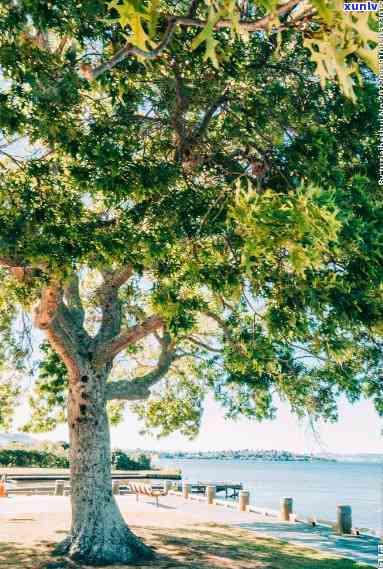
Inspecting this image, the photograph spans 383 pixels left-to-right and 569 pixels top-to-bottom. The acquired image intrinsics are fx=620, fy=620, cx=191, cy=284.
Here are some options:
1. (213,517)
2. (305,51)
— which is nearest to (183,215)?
(305,51)

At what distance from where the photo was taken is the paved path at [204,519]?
57.8ft

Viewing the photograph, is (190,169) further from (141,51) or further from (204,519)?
(204,519)

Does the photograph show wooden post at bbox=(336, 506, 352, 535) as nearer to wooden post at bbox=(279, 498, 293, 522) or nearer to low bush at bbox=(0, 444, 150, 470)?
wooden post at bbox=(279, 498, 293, 522)

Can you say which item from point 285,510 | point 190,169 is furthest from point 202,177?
point 285,510

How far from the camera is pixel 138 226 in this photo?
408 inches

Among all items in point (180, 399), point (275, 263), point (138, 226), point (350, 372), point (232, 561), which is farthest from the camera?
point (180, 399)

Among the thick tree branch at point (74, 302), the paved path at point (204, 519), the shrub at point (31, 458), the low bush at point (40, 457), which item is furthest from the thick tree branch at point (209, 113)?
the shrub at point (31, 458)

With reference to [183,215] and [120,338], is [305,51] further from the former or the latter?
[120,338]

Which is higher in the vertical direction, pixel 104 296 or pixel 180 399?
pixel 104 296

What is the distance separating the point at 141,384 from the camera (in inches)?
641

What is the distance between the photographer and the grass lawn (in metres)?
13.5

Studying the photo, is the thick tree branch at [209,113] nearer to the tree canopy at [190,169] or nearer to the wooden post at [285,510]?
the tree canopy at [190,169]

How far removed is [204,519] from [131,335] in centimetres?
1155

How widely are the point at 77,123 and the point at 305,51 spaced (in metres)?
3.96
